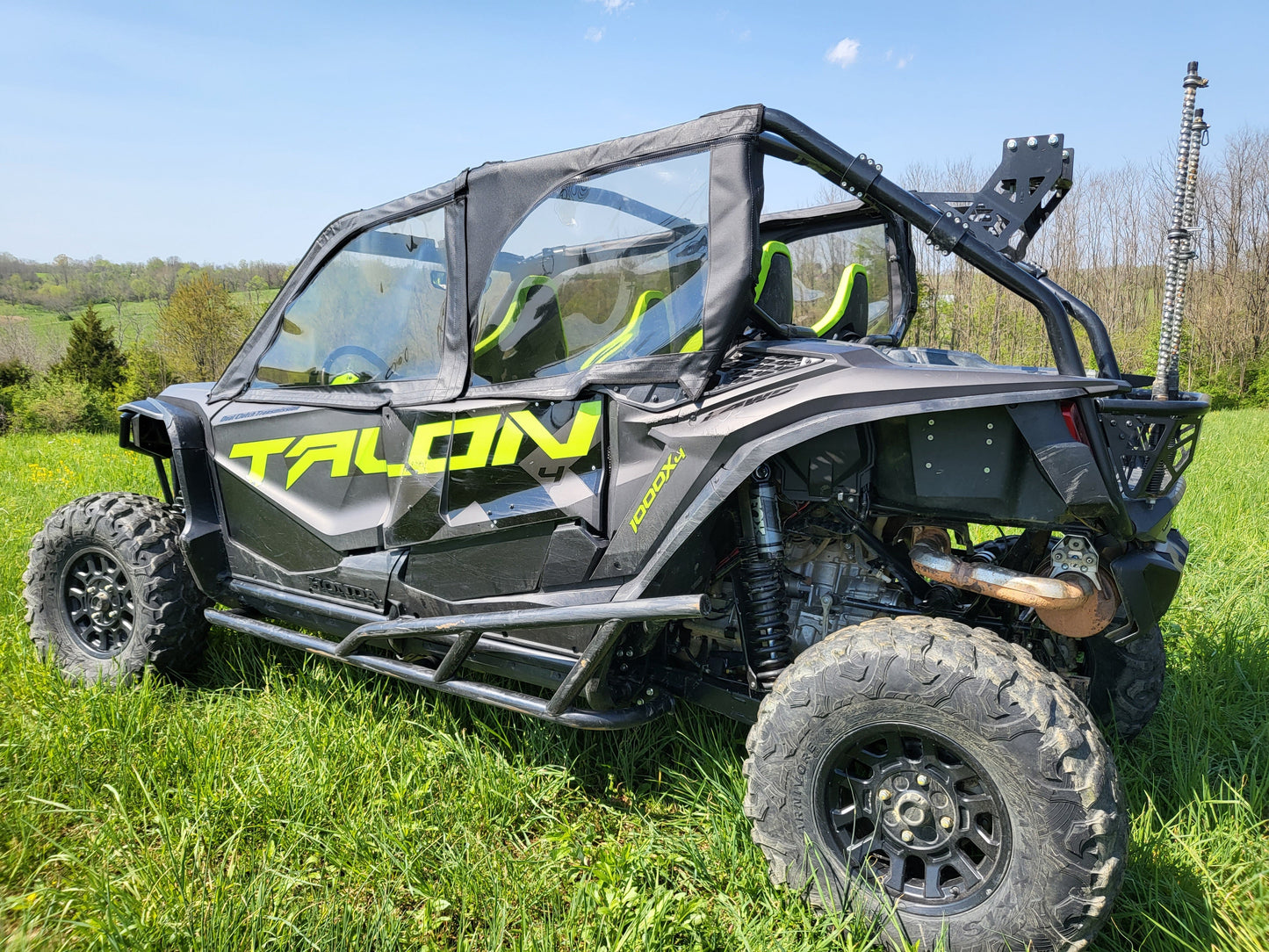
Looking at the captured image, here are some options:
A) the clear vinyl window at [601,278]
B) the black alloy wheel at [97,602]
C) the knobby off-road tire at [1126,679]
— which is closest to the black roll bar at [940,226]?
the clear vinyl window at [601,278]

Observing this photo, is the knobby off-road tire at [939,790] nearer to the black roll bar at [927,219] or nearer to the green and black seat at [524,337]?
the black roll bar at [927,219]

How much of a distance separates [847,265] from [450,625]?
2.33 metres

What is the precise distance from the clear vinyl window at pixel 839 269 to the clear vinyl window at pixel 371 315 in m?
1.55

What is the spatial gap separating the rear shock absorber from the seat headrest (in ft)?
2.92

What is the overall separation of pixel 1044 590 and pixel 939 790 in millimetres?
612

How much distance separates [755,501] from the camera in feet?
7.82

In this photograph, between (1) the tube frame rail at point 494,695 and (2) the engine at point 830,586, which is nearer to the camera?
(1) the tube frame rail at point 494,695

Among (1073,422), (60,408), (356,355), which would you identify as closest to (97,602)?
(356,355)

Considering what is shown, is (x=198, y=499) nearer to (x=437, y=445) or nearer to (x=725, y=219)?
(x=437, y=445)

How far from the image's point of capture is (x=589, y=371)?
2516mm

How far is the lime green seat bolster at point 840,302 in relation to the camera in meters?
3.40

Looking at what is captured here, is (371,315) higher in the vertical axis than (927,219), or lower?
lower

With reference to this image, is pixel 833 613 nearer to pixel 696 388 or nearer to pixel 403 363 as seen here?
pixel 696 388

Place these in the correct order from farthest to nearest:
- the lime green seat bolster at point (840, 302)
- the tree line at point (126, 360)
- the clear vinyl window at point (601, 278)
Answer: the tree line at point (126, 360)
the lime green seat bolster at point (840, 302)
the clear vinyl window at point (601, 278)
